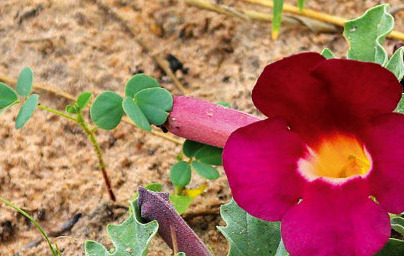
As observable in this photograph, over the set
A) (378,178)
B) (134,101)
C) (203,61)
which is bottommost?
(203,61)

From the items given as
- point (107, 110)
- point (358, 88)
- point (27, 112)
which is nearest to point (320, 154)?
point (358, 88)

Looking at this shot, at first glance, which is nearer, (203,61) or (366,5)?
(203,61)

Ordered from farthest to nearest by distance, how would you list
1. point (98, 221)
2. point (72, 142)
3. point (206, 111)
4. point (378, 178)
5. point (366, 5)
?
1. point (366, 5)
2. point (72, 142)
3. point (98, 221)
4. point (206, 111)
5. point (378, 178)

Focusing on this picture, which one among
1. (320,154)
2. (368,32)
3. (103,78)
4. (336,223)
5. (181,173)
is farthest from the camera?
(103,78)

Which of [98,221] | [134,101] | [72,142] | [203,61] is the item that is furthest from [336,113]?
[203,61]

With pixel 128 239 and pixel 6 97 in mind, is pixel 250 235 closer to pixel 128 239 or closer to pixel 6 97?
pixel 128 239

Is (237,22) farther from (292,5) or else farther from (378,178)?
(378,178)

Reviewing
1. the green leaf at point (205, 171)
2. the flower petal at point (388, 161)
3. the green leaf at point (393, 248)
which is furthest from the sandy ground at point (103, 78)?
the flower petal at point (388, 161)
